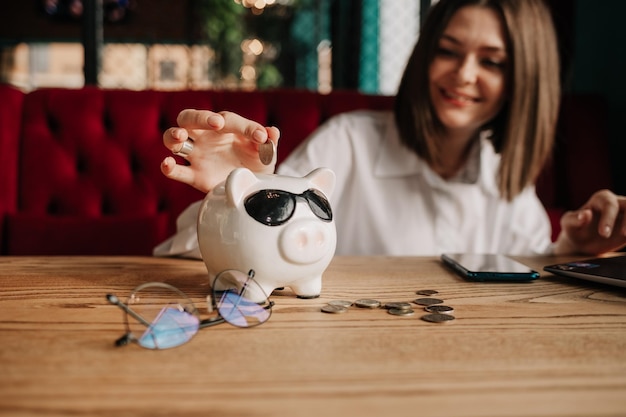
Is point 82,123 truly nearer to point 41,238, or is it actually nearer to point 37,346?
point 41,238

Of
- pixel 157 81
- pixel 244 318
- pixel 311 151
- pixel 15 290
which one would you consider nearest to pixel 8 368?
pixel 244 318

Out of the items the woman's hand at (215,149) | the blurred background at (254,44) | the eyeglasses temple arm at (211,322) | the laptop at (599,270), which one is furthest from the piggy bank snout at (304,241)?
the blurred background at (254,44)

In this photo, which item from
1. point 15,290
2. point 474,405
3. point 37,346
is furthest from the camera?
point 15,290

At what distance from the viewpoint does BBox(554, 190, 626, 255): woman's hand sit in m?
1.04

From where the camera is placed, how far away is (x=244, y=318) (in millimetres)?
585

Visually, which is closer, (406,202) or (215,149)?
(215,149)

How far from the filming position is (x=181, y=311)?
56 cm

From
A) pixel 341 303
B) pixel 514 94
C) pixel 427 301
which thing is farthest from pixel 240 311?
pixel 514 94

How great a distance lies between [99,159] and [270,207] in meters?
A: 1.16

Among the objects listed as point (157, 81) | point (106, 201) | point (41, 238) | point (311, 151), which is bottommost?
point (41, 238)

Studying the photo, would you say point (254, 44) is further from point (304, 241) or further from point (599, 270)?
point (304, 241)

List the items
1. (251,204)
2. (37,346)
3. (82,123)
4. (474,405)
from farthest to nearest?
(82,123)
(251,204)
(37,346)
(474,405)

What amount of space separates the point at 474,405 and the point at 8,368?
36 cm

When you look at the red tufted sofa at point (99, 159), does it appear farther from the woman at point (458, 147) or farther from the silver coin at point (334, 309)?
the silver coin at point (334, 309)
